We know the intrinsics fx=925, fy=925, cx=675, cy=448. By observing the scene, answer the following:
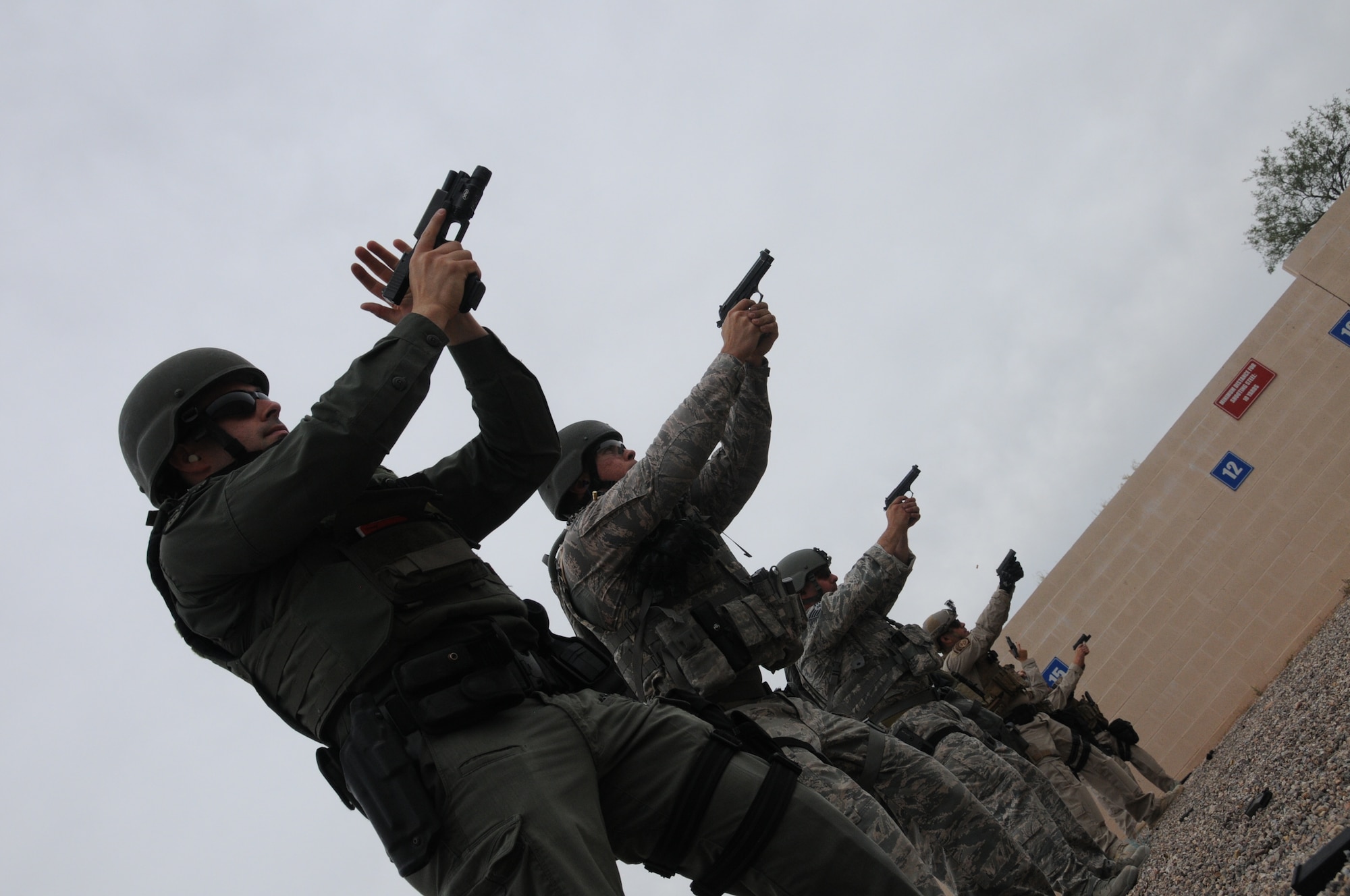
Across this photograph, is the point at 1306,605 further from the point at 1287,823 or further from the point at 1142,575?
the point at 1287,823

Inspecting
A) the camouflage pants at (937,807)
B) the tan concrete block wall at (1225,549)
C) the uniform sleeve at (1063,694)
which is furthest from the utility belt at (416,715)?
the tan concrete block wall at (1225,549)

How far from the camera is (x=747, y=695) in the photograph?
312 cm

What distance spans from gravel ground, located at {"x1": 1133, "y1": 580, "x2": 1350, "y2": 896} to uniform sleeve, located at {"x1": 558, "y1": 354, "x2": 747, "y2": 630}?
184 centimetres

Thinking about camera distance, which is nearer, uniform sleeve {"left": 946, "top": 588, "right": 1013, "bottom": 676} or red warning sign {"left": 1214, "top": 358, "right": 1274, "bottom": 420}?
uniform sleeve {"left": 946, "top": 588, "right": 1013, "bottom": 676}

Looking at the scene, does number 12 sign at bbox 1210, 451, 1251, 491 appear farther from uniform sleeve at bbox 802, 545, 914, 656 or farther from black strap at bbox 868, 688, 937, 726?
uniform sleeve at bbox 802, 545, 914, 656

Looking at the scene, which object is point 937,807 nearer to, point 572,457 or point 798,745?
point 798,745

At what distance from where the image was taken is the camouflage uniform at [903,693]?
13.5 ft

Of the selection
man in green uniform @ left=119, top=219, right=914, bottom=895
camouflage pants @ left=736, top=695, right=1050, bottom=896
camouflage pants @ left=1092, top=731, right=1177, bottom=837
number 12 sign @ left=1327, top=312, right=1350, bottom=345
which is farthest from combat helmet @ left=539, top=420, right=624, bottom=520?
number 12 sign @ left=1327, top=312, right=1350, bottom=345

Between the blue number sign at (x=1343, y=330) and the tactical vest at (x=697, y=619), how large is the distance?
33.6 feet

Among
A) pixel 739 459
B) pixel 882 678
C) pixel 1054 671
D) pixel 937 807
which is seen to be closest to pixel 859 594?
pixel 882 678

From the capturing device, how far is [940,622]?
27.8ft

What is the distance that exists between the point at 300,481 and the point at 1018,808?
12.0 ft

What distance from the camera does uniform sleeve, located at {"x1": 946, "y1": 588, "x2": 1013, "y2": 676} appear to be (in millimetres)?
7699

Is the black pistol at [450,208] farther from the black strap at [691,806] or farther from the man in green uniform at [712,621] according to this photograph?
the black strap at [691,806]
